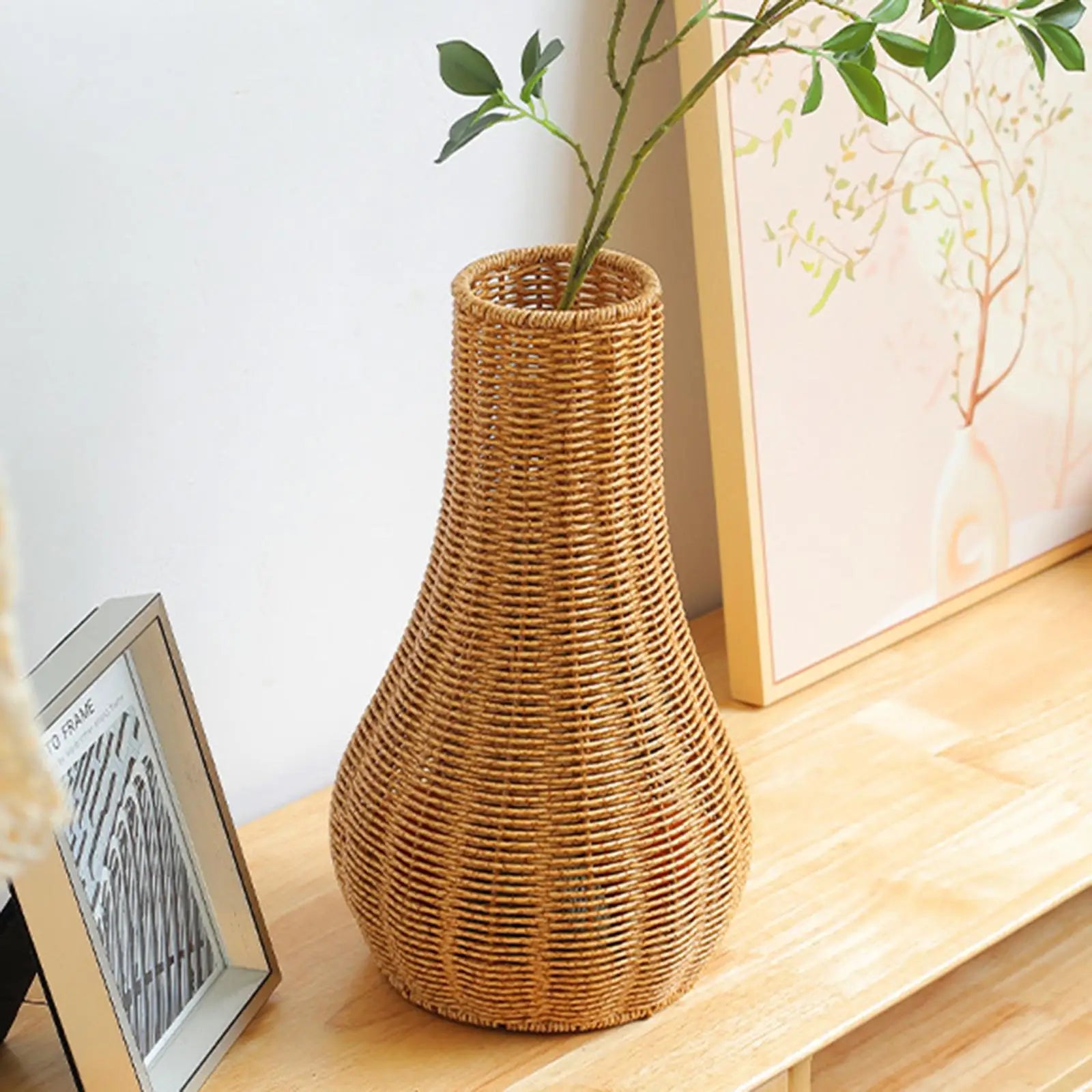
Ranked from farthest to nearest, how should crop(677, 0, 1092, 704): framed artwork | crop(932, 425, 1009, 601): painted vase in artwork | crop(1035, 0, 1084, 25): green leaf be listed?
crop(932, 425, 1009, 601): painted vase in artwork
crop(677, 0, 1092, 704): framed artwork
crop(1035, 0, 1084, 25): green leaf

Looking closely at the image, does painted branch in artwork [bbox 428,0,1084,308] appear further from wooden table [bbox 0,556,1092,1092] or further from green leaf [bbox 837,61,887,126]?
wooden table [bbox 0,556,1092,1092]

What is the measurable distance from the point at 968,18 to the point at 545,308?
26 cm

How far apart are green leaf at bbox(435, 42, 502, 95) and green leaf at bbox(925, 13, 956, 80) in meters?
0.19

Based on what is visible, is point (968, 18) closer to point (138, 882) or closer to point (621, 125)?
point (621, 125)

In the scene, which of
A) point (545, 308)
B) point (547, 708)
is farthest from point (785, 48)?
point (547, 708)

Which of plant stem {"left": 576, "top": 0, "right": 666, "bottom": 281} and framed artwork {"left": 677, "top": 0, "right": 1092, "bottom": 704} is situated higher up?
plant stem {"left": 576, "top": 0, "right": 666, "bottom": 281}

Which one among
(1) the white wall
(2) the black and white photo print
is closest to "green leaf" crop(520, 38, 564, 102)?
(1) the white wall

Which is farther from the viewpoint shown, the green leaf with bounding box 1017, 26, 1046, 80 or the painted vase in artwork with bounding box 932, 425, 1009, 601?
the painted vase in artwork with bounding box 932, 425, 1009, 601

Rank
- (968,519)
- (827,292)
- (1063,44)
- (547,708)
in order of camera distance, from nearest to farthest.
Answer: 1. (1063,44)
2. (547,708)
3. (827,292)
4. (968,519)

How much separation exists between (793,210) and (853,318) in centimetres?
10

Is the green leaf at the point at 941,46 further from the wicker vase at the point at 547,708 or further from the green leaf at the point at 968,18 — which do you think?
the wicker vase at the point at 547,708

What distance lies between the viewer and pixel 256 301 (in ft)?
2.99

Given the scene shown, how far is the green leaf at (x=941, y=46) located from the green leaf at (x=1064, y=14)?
4 cm

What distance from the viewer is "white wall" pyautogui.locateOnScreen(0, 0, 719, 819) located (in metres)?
0.83
